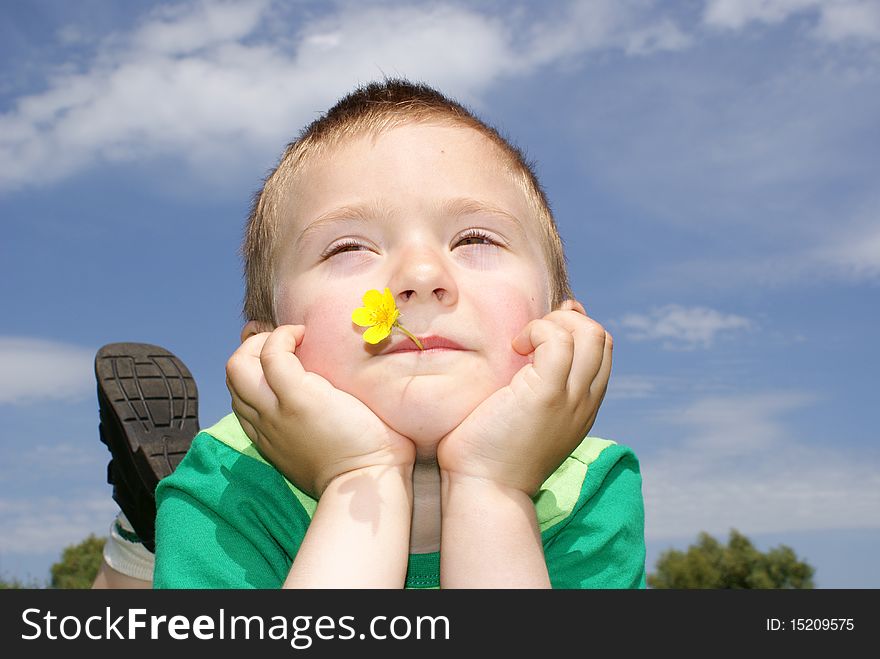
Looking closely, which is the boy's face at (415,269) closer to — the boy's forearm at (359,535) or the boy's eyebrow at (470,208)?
the boy's eyebrow at (470,208)

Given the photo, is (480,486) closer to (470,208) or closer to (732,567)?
(470,208)

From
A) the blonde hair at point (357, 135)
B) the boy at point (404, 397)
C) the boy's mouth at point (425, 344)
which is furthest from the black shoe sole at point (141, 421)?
the boy's mouth at point (425, 344)

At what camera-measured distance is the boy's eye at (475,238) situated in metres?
2.67

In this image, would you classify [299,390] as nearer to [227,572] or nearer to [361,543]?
[361,543]

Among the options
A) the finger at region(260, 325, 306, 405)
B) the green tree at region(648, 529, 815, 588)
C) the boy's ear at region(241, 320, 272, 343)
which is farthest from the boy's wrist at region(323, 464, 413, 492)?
the green tree at region(648, 529, 815, 588)

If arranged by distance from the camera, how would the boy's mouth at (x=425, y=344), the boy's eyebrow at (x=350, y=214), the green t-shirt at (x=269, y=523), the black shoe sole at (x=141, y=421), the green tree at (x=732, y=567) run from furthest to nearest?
the green tree at (x=732, y=567), the black shoe sole at (x=141, y=421), the green t-shirt at (x=269, y=523), the boy's eyebrow at (x=350, y=214), the boy's mouth at (x=425, y=344)

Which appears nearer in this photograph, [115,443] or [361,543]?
[361,543]

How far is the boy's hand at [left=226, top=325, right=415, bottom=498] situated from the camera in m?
2.44

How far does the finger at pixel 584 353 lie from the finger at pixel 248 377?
0.95 meters
